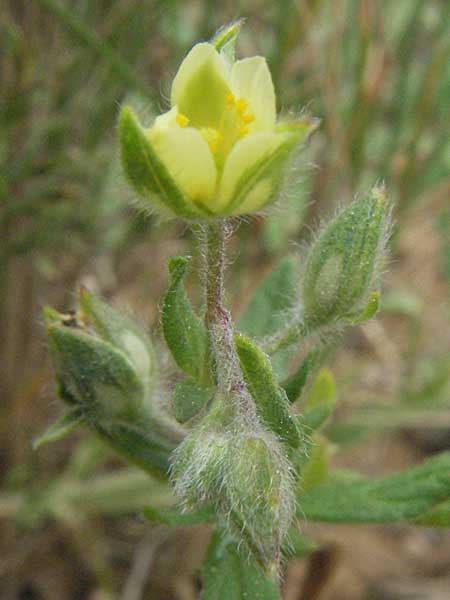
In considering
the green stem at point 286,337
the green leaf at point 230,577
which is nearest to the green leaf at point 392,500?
the green leaf at point 230,577

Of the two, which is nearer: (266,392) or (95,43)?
(266,392)

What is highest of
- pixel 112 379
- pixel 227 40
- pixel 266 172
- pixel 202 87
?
pixel 227 40

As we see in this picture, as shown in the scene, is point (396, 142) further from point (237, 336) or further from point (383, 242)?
point (237, 336)

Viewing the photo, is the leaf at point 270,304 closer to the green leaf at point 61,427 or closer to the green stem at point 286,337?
the green stem at point 286,337

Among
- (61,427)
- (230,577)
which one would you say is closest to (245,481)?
(230,577)

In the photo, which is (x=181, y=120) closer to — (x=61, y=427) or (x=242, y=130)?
(x=242, y=130)
